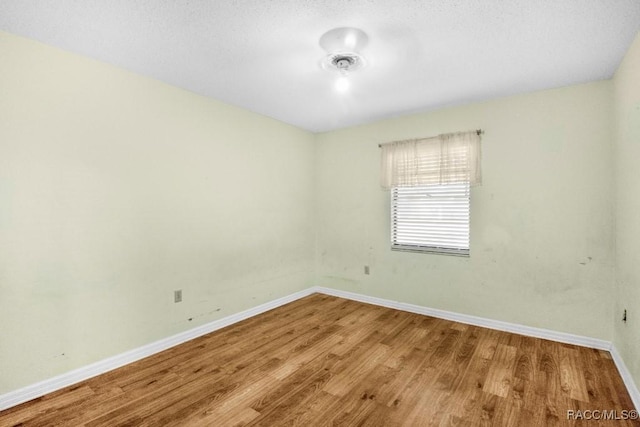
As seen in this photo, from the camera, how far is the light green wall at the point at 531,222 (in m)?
2.77

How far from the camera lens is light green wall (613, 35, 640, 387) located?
209cm

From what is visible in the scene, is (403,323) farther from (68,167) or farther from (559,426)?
(68,167)

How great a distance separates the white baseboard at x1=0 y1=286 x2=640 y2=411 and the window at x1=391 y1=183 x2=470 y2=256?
2.57ft

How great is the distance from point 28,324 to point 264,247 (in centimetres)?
228

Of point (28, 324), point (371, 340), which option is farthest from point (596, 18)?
point (28, 324)

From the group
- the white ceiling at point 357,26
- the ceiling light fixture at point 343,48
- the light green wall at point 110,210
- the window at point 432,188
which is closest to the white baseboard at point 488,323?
the window at point 432,188

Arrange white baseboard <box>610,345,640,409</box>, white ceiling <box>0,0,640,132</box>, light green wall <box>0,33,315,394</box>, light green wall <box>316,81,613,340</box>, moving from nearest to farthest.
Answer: white ceiling <box>0,0,640,132</box>, white baseboard <box>610,345,640,409</box>, light green wall <box>0,33,315,394</box>, light green wall <box>316,81,613,340</box>

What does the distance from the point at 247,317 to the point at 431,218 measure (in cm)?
262

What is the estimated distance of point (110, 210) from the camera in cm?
249

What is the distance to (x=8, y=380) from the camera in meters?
2.01

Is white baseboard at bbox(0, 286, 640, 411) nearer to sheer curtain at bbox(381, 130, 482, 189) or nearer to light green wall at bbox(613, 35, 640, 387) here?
light green wall at bbox(613, 35, 640, 387)

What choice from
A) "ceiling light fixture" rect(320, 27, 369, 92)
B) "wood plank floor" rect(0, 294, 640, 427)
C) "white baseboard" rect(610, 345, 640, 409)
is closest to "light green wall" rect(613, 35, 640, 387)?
"white baseboard" rect(610, 345, 640, 409)

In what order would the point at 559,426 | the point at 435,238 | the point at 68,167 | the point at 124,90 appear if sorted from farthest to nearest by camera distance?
the point at 435,238
the point at 124,90
the point at 68,167
the point at 559,426

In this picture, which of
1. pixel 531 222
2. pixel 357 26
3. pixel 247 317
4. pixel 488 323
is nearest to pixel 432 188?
pixel 531 222
